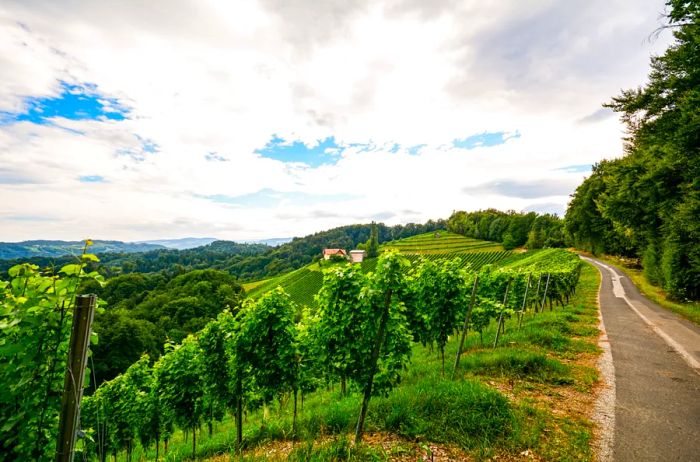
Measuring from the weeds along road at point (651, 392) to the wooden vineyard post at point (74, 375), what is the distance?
795 centimetres


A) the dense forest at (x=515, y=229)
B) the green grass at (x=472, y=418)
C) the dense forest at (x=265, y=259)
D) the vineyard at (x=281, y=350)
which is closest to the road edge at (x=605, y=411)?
the green grass at (x=472, y=418)

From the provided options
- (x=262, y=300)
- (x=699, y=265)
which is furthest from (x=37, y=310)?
(x=699, y=265)

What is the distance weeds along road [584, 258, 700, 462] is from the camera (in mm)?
5527

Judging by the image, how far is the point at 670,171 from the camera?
1931cm

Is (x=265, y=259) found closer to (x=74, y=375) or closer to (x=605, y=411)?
(x=605, y=411)

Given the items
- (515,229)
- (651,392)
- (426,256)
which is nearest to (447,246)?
(426,256)

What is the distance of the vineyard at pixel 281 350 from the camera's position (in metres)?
6.08

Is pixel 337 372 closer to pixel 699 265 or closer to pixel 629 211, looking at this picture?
pixel 699 265

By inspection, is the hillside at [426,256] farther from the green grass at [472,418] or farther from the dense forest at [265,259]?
the green grass at [472,418]

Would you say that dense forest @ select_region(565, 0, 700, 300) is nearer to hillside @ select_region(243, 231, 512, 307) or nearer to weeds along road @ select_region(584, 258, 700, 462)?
weeds along road @ select_region(584, 258, 700, 462)

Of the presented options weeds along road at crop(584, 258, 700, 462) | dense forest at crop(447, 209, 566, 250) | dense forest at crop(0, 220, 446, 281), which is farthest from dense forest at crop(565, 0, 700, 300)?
dense forest at crop(0, 220, 446, 281)

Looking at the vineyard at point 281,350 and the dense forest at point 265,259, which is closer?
the vineyard at point 281,350

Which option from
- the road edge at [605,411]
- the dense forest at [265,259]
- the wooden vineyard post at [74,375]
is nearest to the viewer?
the wooden vineyard post at [74,375]

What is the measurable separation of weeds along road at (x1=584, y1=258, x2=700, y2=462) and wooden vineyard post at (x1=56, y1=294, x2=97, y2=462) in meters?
7.95
